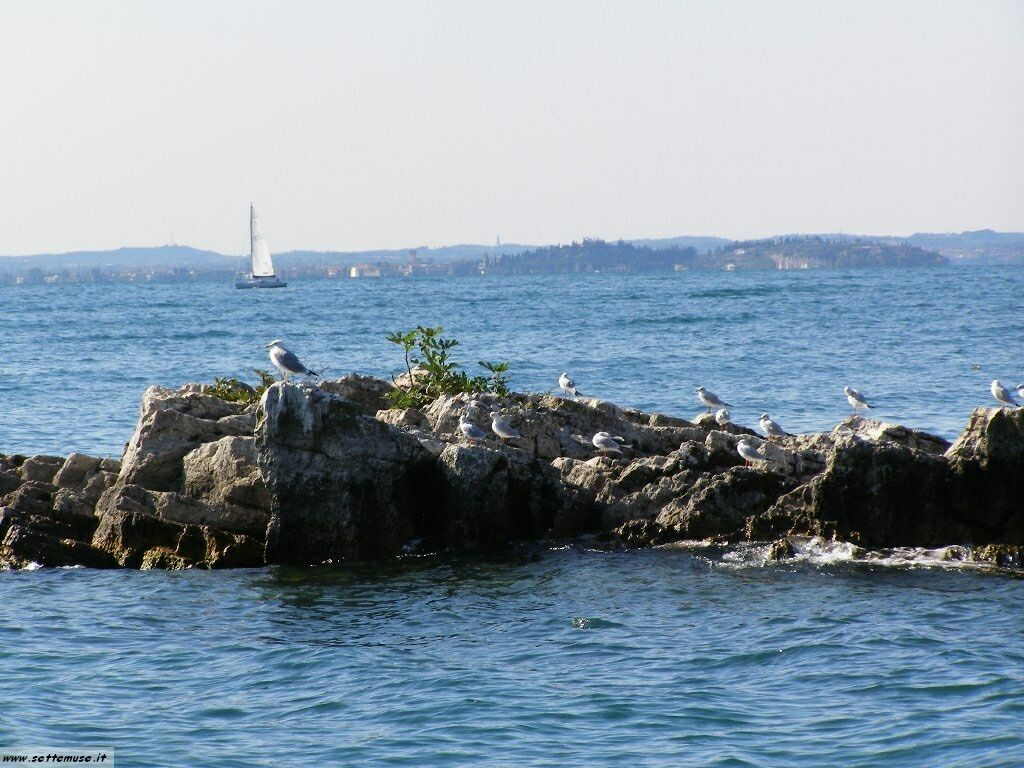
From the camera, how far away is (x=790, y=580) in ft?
45.3

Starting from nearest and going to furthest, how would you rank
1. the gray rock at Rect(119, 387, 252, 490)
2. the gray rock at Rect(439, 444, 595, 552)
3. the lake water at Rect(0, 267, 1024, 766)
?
the lake water at Rect(0, 267, 1024, 766) → the gray rock at Rect(439, 444, 595, 552) → the gray rock at Rect(119, 387, 252, 490)

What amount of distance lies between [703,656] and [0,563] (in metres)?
8.14

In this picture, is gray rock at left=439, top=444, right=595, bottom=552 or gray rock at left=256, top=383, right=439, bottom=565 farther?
gray rock at left=439, top=444, right=595, bottom=552

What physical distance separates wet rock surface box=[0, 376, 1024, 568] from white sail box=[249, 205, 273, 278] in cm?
9945

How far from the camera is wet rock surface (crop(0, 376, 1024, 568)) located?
14539 mm

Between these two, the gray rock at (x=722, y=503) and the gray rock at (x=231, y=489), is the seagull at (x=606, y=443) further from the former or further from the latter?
the gray rock at (x=231, y=489)

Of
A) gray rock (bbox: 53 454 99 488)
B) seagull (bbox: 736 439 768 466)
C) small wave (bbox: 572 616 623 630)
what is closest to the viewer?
small wave (bbox: 572 616 623 630)

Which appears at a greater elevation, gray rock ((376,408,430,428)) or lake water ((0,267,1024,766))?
gray rock ((376,408,430,428))

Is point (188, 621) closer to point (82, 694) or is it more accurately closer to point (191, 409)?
point (82, 694)

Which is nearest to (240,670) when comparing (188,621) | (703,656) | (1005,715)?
(188,621)

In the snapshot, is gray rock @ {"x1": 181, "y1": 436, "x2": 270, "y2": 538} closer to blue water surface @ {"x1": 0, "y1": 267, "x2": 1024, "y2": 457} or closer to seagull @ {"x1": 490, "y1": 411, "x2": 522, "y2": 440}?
seagull @ {"x1": 490, "y1": 411, "x2": 522, "y2": 440}

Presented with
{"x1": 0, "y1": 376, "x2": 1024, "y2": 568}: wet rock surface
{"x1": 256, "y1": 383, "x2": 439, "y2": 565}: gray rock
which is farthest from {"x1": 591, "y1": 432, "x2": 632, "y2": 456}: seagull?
{"x1": 256, "y1": 383, "x2": 439, "y2": 565}: gray rock

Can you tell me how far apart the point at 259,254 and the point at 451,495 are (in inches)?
4118

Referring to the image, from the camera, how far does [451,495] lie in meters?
15.4
